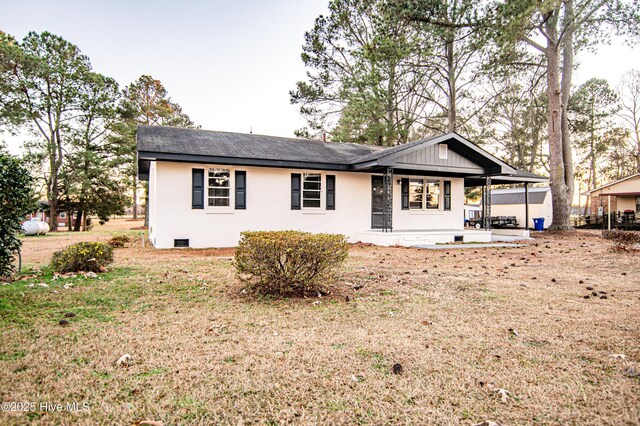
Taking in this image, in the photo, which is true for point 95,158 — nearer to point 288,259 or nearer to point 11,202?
point 11,202

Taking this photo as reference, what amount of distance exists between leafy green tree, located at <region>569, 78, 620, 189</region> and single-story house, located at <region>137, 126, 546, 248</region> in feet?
69.9

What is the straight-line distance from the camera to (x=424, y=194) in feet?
55.6

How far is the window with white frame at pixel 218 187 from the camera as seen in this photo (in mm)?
13055

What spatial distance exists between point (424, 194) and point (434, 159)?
2538 millimetres

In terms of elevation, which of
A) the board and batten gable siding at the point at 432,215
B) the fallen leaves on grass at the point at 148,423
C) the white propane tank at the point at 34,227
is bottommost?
A: the fallen leaves on grass at the point at 148,423

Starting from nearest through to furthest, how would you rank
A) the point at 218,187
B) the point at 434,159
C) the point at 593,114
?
1. the point at 218,187
2. the point at 434,159
3. the point at 593,114

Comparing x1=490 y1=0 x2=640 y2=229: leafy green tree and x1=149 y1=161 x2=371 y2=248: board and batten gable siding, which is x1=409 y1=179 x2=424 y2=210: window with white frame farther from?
x1=490 y1=0 x2=640 y2=229: leafy green tree

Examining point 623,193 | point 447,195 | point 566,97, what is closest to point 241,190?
point 447,195

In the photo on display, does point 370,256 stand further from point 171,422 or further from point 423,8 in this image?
point 423,8

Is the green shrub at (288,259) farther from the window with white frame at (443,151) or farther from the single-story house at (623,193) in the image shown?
the single-story house at (623,193)

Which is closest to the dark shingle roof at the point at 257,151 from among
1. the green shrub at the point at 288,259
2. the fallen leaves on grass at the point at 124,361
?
the green shrub at the point at 288,259

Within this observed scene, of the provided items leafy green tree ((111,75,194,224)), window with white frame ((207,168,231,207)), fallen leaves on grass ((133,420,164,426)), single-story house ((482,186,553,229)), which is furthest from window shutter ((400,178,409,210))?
leafy green tree ((111,75,194,224))

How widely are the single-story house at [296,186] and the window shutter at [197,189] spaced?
3cm

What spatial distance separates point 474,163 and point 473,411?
1506 centimetres
